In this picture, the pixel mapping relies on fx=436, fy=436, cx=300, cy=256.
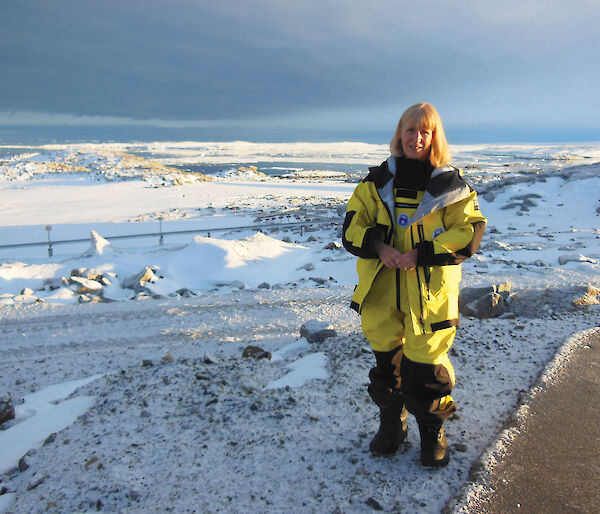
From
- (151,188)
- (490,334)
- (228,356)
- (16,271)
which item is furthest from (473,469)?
(151,188)

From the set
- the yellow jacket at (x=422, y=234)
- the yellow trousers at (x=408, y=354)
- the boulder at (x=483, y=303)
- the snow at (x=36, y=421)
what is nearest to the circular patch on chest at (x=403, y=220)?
the yellow jacket at (x=422, y=234)

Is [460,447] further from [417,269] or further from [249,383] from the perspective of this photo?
[249,383]

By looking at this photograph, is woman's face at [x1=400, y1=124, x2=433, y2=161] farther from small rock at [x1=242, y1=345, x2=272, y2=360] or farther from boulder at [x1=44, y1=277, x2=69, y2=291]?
boulder at [x1=44, y1=277, x2=69, y2=291]

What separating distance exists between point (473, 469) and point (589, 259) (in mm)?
8891

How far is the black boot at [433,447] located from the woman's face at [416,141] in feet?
4.96

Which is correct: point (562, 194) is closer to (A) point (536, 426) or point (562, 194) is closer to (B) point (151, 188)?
(A) point (536, 426)

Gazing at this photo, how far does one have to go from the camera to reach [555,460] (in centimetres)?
253

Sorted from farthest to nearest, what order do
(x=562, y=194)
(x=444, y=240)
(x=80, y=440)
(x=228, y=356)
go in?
(x=562, y=194) < (x=228, y=356) < (x=80, y=440) < (x=444, y=240)

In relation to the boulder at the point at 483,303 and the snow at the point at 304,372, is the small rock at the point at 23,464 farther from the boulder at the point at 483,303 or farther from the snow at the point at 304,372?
the boulder at the point at 483,303

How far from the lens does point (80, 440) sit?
306 cm

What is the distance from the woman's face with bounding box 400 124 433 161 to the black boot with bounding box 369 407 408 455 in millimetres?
1486

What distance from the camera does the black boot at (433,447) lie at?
2.47 metres

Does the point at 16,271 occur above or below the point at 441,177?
below

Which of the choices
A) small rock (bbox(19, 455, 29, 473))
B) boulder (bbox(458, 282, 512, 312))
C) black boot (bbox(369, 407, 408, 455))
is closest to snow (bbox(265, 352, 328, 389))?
black boot (bbox(369, 407, 408, 455))
